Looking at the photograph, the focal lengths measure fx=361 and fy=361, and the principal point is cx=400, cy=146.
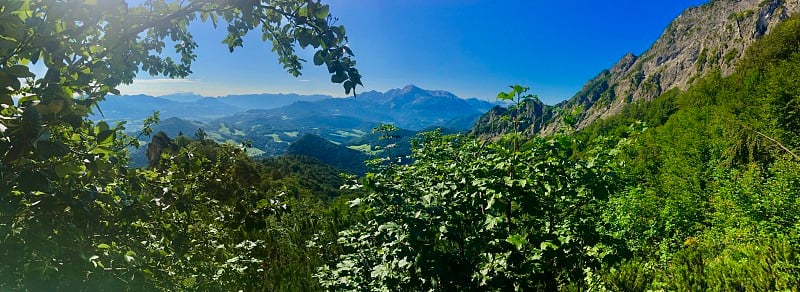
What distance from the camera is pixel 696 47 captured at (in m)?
150

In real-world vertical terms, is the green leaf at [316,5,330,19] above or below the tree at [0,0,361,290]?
above

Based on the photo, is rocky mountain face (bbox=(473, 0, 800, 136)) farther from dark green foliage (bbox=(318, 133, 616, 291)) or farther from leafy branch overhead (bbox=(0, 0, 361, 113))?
leafy branch overhead (bbox=(0, 0, 361, 113))

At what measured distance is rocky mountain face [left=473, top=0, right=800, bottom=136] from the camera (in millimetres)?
117250

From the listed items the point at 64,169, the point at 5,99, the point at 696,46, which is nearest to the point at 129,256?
the point at 64,169

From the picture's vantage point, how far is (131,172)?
2688 millimetres

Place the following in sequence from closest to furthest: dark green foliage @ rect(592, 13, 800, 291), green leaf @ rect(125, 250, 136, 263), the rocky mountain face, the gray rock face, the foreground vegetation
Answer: the foreground vegetation < green leaf @ rect(125, 250, 136, 263) < dark green foliage @ rect(592, 13, 800, 291) < the rocky mountain face < the gray rock face

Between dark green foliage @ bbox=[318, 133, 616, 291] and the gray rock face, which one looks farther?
the gray rock face

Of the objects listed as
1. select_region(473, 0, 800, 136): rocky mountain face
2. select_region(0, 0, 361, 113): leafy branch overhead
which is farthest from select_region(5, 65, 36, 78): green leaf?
select_region(473, 0, 800, 136): rocky mountain face

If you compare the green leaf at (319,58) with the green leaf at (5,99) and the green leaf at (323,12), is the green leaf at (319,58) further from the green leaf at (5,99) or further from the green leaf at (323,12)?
the green leaf at (5,99)

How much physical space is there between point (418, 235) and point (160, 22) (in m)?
2.67

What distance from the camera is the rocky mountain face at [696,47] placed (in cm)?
11725

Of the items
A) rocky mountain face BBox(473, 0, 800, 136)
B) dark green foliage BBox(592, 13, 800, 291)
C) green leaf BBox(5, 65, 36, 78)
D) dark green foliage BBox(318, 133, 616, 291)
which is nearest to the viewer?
green leaf BBox(5, 65, 36, 78)

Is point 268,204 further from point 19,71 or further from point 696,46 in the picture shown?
point 696,46

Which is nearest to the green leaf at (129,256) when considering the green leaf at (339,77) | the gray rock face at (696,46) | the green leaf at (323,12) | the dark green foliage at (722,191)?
the green leaf at (339,77)
